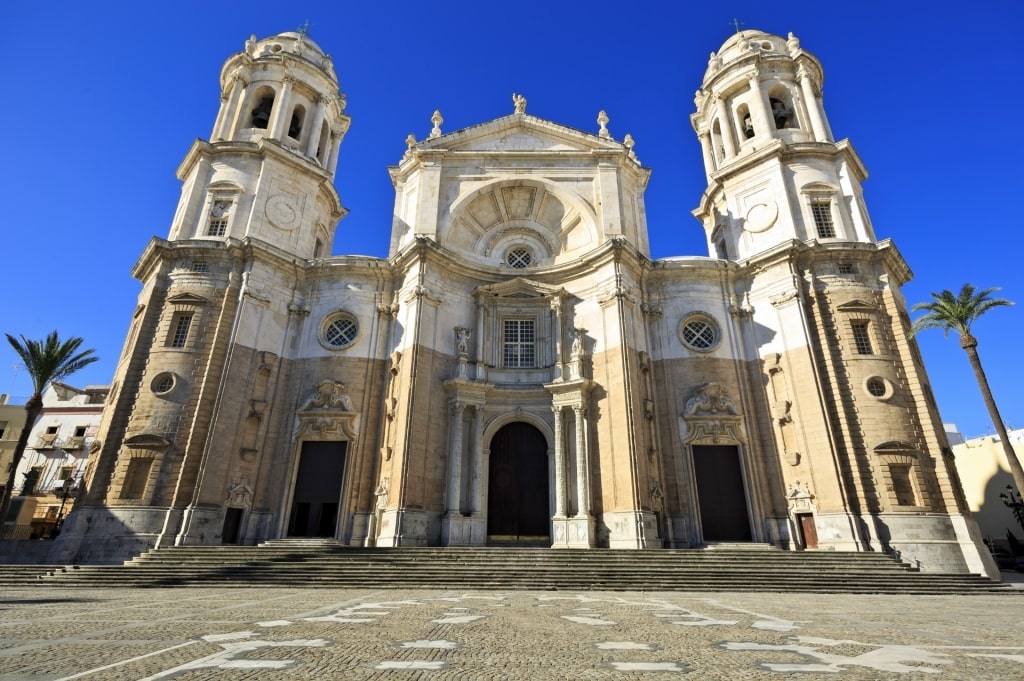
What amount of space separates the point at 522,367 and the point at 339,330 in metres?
8.68

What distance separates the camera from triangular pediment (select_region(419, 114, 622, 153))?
91.9 ft

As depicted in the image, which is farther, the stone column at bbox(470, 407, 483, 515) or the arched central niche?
the arched central niche

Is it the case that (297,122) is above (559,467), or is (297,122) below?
above

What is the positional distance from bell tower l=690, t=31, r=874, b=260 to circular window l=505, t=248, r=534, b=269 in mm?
10508

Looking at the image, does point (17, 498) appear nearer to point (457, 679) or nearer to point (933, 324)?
point (457, 679)

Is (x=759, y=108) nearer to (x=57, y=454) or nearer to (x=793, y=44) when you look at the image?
(x=793, y=44)

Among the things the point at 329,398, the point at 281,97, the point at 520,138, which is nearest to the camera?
the point at 329,398

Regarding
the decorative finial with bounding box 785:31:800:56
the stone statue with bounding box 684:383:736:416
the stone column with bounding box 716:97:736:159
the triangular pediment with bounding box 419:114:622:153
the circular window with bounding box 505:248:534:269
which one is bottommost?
the stone statue with bounding box 684:383:736:416

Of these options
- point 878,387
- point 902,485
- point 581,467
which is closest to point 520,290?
point 581,467

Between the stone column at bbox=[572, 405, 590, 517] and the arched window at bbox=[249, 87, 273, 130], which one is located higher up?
the arched window at bbox=[249, 87, 273, 130]

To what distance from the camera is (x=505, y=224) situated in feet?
92.3

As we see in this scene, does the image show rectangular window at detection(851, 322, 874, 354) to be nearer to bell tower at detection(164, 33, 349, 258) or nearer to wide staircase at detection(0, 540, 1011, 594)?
wide staircase at detection(0, 540, 1011, 594)

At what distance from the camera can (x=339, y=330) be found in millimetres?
24422

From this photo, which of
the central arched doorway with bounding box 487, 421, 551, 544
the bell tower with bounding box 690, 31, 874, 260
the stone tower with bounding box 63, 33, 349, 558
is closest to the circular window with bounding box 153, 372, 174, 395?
the stone tower with bounding box 63, 33, 349, 558
